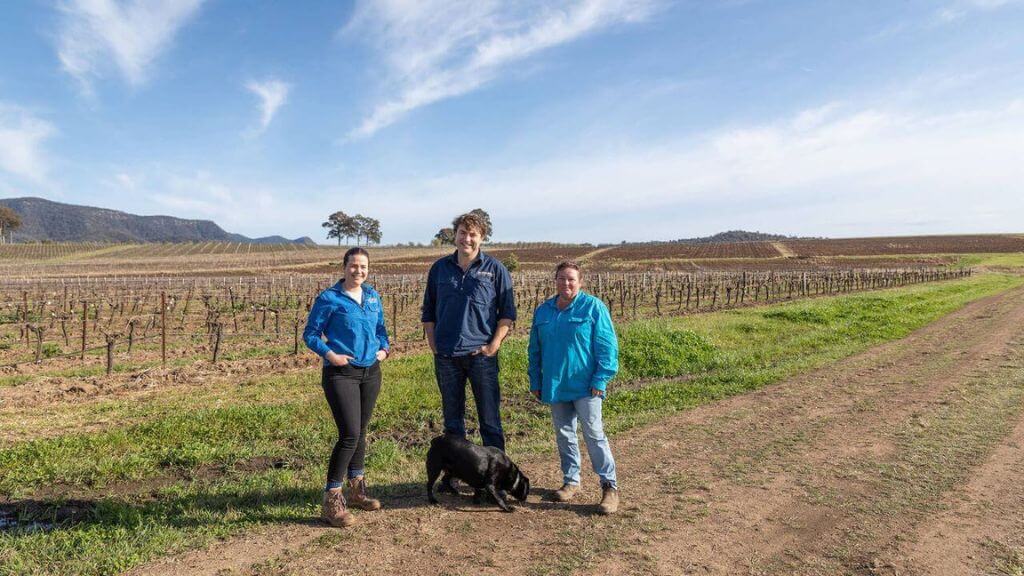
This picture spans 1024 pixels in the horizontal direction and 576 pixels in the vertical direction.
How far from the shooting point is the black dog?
152 inches

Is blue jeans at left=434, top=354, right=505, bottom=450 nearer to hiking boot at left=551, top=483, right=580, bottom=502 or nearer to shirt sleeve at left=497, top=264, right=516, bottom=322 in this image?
shirt sleeve at left=497, top=264, right=516, bottom=322

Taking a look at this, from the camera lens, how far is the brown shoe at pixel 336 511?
11.8 feet

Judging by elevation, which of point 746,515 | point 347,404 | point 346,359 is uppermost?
point 346,359

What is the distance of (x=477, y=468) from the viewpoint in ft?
12.6

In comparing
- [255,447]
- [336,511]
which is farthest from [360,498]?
[255,447]

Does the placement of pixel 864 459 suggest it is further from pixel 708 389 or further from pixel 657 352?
pixel 657 352

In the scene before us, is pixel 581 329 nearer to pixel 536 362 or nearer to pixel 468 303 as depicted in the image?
pixel 536 362

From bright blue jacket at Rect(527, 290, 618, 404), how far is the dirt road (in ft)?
2.88

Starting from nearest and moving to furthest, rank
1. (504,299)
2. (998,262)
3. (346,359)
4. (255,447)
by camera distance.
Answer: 1. (346,359)
2. (504,299)
3. (255,447)
4. (998,262)

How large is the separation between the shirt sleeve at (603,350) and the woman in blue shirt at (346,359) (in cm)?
148

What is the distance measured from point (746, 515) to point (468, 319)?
237cm

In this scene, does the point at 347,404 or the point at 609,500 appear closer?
the point at 347,404

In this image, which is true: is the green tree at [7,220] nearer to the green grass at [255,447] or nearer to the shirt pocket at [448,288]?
the green grass at [255,447]

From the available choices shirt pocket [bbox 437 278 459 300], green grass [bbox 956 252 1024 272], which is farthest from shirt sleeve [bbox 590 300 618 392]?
green grass [bbox 956 252 1024 272]
